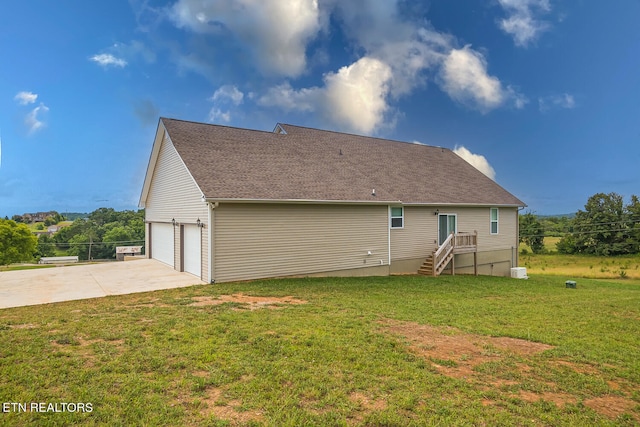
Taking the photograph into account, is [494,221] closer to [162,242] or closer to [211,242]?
[211,242]

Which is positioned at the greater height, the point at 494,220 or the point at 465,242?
the point at 494,220

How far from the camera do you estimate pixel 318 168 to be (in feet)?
49.1

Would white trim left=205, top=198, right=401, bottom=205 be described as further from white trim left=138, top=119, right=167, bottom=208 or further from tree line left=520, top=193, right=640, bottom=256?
tree line left=520, top=193, right=640, bottom=256

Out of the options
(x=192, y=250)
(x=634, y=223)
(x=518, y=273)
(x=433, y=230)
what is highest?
(x=634, y=223)

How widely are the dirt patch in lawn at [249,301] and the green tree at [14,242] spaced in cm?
4541

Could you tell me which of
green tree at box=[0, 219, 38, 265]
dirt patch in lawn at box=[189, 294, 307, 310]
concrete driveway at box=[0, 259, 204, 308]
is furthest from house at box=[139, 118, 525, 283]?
green tree at box=[0, 219, 38, 265]

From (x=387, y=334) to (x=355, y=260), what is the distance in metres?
7.95

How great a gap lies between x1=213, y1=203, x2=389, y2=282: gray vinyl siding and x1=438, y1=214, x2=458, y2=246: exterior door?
13.5ft

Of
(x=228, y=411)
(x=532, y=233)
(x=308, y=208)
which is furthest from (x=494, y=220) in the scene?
(x=532, y=233)

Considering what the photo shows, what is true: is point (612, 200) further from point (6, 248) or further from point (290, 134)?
point (6, 248)

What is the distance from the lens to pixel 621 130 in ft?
110

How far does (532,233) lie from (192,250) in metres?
44.4

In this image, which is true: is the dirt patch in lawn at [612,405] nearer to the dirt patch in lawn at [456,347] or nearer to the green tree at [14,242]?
the dirt patch in lawn at [456,347]

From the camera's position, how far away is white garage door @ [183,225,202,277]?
12.0 m
